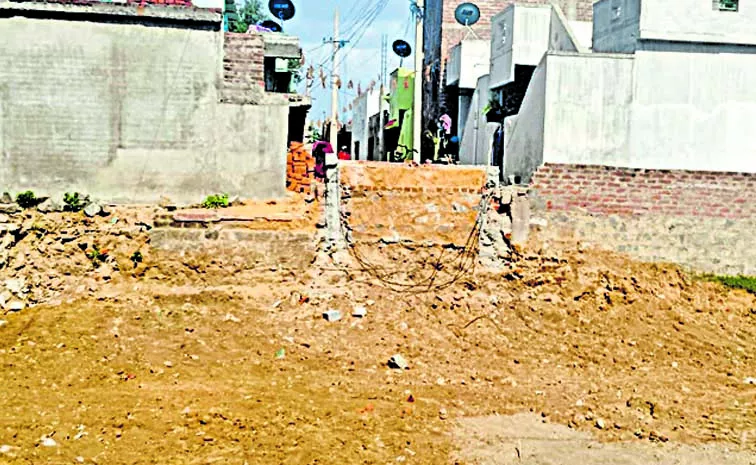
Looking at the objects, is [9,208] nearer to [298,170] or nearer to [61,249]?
[61,249]

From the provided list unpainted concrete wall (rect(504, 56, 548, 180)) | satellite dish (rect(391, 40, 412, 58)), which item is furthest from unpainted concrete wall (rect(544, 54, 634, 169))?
satellite dish (rect(391, 40, 412, 58))

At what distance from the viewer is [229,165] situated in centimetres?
1302

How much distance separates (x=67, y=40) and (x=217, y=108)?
97.4 inches

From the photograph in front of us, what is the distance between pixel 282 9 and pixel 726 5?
29.9 ft

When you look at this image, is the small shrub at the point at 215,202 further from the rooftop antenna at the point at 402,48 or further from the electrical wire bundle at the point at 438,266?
the rooftop antenna at the point at 402,48

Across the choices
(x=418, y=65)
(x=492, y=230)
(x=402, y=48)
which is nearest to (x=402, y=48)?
(x=402, y=48)

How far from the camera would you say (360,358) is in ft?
35.2

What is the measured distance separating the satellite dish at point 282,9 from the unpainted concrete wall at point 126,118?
5389 millimetres

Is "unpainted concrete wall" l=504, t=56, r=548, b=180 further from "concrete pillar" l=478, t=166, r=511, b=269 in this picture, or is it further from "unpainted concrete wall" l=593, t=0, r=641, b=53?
"unpainted concrete wall" l=593, t=0, r=641, b=53

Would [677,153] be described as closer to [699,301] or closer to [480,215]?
[699,301]

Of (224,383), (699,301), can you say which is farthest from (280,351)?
(699,301)

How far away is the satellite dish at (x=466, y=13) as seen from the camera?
22531mm

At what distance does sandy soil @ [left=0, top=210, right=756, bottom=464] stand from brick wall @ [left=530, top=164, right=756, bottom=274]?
43 centimetres

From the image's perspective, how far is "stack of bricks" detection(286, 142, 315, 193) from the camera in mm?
13734
